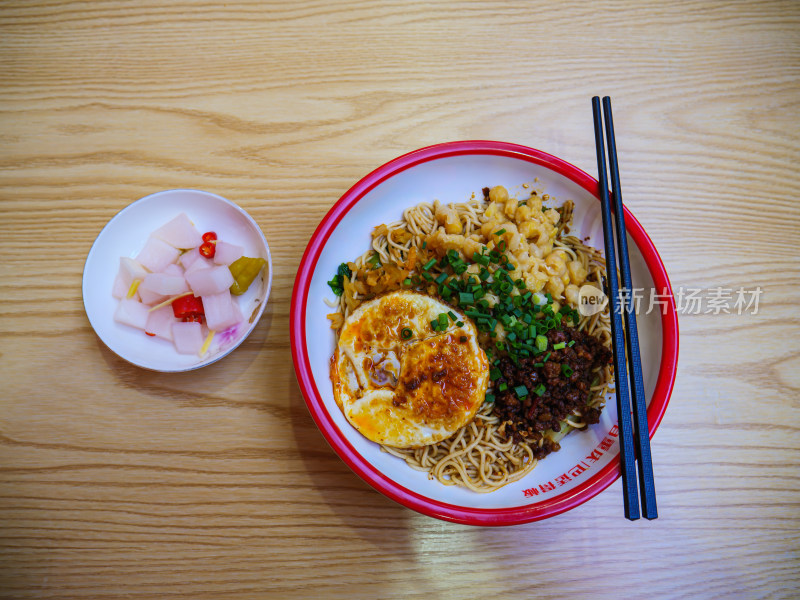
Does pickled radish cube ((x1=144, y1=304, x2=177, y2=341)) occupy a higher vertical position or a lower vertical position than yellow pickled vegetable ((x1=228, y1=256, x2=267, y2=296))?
lower

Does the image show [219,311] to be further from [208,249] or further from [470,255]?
[470,255]

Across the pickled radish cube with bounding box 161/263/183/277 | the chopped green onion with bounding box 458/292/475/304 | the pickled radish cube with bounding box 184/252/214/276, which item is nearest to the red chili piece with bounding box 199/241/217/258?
the pickled radish cube with bounding box 184/252/214/276

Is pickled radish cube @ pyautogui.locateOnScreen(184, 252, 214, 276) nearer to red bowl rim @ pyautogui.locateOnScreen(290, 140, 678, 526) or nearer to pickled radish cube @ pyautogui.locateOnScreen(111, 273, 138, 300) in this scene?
pickled radish cube @ pyautogui.locateOnScreen(111, 273, 138, 300)

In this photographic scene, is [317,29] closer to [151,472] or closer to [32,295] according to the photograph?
[32,295]

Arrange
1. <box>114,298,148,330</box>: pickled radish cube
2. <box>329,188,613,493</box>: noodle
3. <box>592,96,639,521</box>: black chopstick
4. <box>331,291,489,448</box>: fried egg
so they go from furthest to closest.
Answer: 1. <box>114,298,148,330</box>: pickled radish cube
2. <box>329,188,613,493</box>: noodle
3. <box>331,291,489,448</box>: fried egg
4. <box>592,96,639,521</box>: black chopstick

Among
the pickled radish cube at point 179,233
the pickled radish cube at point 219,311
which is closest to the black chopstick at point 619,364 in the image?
the pickled radish cube at point 219,311

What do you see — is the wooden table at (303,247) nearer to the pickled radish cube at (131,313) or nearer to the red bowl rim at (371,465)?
the pickled radish cube at (131,313)

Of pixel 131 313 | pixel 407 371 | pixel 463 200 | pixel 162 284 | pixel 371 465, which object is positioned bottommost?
pixel 371 465

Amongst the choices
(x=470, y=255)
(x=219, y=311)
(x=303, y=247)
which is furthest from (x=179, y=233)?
(x=470, y=255)
